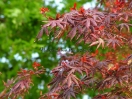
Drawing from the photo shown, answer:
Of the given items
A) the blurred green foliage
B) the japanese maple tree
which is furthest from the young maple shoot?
the blurred green foliage

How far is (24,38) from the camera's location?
21.5 feet

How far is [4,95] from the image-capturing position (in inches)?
115

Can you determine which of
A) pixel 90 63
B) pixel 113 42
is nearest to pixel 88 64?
pixel 90 63

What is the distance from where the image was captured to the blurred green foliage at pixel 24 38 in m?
5.79

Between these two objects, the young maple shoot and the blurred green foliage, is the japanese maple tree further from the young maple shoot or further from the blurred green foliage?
the blurred green foliage

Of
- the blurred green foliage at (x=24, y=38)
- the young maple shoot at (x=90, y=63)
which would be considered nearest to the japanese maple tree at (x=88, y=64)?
the young maple shoot at (x=90, y=63)

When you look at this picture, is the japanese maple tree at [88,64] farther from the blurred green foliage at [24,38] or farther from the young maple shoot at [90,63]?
the blurred green foliage at [24,38]

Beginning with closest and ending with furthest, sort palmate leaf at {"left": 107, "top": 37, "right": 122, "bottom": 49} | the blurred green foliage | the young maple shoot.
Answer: the young maple shoot
palmate leaf at {"left": 107, "top": 37, "right": 122, "bottom": 49}
the blurred green foliage

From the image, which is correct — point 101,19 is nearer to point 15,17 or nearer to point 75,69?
point 75,69

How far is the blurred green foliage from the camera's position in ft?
19.0

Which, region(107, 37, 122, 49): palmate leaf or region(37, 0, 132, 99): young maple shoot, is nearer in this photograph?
region(37, 0, 132, 99): young maple shoot

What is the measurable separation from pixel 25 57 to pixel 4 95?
2.97 meters

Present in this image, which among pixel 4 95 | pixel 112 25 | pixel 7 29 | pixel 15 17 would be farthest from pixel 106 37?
pixel 7 29

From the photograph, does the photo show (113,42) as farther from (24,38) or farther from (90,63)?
(24,38)
